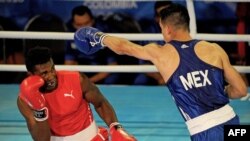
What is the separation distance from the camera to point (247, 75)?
5.80 m

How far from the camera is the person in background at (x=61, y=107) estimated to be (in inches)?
113

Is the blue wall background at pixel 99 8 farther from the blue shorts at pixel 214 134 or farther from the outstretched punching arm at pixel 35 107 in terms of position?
the blue shorts at pixel 214 134

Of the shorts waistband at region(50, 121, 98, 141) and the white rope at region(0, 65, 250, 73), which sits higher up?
the shorts waistband at region(50, 121, 98, 141)

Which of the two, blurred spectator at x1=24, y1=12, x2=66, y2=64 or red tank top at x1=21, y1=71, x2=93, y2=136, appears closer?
red tank top at x1=21, y1=71, x2=93, y2=136

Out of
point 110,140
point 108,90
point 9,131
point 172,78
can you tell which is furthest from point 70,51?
point 172,78

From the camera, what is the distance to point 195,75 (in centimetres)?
257

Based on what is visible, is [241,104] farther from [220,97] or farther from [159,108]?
[220,97]

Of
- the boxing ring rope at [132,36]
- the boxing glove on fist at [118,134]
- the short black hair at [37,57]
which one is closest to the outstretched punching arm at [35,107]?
the short black hair at [37,57]

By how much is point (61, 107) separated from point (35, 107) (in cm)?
25

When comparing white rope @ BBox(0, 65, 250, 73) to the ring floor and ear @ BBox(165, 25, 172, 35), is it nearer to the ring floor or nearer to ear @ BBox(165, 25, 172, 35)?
the ring floor

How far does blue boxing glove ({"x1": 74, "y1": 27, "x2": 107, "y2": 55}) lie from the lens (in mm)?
3018

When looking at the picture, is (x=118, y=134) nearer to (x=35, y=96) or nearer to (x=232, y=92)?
(x=35, y=96)

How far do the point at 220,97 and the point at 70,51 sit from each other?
3.36m

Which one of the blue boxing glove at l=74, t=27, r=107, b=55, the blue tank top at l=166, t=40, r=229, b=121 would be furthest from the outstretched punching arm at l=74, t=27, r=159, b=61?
the blue tank top at l=166, t=40, r=229, b=121
